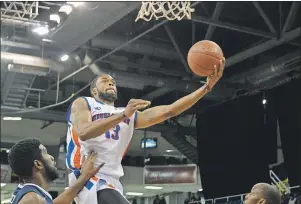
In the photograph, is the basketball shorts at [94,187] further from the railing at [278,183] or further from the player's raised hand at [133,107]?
the railing at [278,183]

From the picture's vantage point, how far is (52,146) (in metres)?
24.8

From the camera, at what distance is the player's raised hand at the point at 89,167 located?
13.6 feet

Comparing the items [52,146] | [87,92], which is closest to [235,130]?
[87,92]

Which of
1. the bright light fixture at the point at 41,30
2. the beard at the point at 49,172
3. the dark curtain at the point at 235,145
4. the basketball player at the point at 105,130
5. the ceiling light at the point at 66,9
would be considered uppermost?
the ceiling light at the point at 66,9

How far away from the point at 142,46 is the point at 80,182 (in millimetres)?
9930

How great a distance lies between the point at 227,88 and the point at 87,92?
454cm

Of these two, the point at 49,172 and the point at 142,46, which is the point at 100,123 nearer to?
the point at 49,172

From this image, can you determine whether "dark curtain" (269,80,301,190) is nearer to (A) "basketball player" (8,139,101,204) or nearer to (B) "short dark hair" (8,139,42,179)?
(A) "basketball player" (8,139,101,204)

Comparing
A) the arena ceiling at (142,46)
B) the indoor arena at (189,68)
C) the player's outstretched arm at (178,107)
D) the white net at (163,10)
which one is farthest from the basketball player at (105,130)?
the arena ceiling at (142,46)

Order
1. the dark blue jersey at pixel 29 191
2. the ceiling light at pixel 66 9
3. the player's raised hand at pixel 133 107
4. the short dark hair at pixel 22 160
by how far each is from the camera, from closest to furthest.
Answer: the dark blue jersey at pixel 29 191 → the short dark hair at pixel 22 160 → the player's raised hand at pixel 133 107 → the ceiling light at pixel 66 9

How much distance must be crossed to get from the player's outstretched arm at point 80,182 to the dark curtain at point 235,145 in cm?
1117

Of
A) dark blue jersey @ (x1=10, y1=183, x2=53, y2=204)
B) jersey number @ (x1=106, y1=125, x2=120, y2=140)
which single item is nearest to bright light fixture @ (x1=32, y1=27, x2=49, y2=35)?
jersey number @ (x1=106, y1=125, x2=120, y2=140)

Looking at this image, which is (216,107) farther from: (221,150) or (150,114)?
(150,114)

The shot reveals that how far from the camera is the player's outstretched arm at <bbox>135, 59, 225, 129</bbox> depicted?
14.8ft
